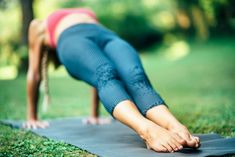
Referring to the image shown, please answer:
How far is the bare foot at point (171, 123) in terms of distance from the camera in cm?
228

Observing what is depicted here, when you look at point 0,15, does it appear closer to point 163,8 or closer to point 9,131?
point 163,8

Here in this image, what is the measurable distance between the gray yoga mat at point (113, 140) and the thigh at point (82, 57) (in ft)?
1.18

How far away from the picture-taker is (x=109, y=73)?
2.66 metres

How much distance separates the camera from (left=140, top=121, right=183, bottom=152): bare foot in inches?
89.0

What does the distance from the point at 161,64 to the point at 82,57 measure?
27.9ft

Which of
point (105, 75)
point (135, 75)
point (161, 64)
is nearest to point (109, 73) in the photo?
point (105, 75)

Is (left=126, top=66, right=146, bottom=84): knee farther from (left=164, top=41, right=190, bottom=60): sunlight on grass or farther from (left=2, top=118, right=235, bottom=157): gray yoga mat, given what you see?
(left=164, top=41, right=190, bottom=60): sunlight on grass

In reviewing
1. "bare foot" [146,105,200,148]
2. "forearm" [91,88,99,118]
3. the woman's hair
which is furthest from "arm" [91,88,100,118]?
"bare foot" [146,105,200,148]

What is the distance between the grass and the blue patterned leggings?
1.29ft

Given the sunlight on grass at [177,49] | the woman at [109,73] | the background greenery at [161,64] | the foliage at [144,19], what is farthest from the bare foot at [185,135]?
the sunlight on grass at [177,49]

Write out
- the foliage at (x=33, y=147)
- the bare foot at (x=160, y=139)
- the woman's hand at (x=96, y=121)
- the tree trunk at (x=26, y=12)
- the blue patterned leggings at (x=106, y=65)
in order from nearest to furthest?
the bare foot at (x=160, y=139) < the foliage at (x=33, y=147) < the blue patterned leggings at (x=106, y=65) < the woman's hand at (x=96, y=121) < the tree trunk at (x=26, y=12)

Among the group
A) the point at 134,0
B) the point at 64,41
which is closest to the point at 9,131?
the point at 64,41

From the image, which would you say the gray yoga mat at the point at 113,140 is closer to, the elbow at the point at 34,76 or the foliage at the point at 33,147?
the foliage at the point at 33,147

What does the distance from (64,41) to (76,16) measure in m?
0.35
